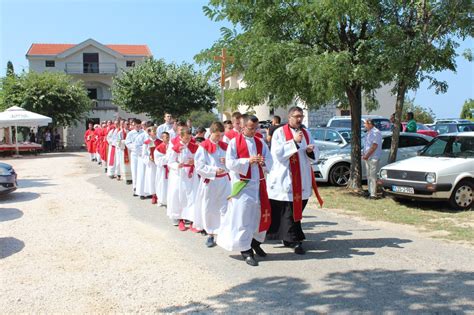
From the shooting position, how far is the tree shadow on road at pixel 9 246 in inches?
274

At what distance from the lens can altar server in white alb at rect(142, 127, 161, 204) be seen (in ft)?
38.7

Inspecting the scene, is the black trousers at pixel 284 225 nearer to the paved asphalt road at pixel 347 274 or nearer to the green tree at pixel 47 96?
the paved asphalt road at pixel 347 274

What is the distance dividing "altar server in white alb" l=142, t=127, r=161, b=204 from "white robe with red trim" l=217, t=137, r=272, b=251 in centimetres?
538

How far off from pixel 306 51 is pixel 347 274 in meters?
7.02

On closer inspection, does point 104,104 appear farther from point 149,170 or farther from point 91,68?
point 149,170

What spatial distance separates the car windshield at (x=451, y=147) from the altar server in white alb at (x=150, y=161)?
6.15 metres

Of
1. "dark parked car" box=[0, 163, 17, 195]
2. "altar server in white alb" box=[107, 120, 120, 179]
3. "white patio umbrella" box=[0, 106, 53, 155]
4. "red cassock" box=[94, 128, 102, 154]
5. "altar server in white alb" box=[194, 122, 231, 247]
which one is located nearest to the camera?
"altar server in white alb" box=[194, 122, 231, 247]

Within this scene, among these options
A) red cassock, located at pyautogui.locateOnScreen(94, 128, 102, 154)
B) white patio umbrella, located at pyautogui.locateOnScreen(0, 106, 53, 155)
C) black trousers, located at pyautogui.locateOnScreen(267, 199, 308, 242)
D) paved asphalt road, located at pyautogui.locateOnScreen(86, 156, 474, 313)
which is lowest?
paved asphalt road, located at pyautogui.locateOnScreen(86, 156, 474, 313)

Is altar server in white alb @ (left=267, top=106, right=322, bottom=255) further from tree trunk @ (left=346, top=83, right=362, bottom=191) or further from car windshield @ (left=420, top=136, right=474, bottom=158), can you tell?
tree trunk @ (left=346, top=83, right=362, bottom=191)

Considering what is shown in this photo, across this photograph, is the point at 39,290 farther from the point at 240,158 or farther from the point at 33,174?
the point at 33,174

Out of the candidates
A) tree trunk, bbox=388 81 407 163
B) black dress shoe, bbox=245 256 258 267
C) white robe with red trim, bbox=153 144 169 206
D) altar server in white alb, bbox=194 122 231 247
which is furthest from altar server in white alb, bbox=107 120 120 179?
black dress shoe, bbox=245 256 258 267

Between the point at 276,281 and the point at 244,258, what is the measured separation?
3.02ft

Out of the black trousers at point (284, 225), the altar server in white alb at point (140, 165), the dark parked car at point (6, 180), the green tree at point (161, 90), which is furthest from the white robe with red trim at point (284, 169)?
the green tree at point (161, 90)

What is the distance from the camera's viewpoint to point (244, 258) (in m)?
6.42
